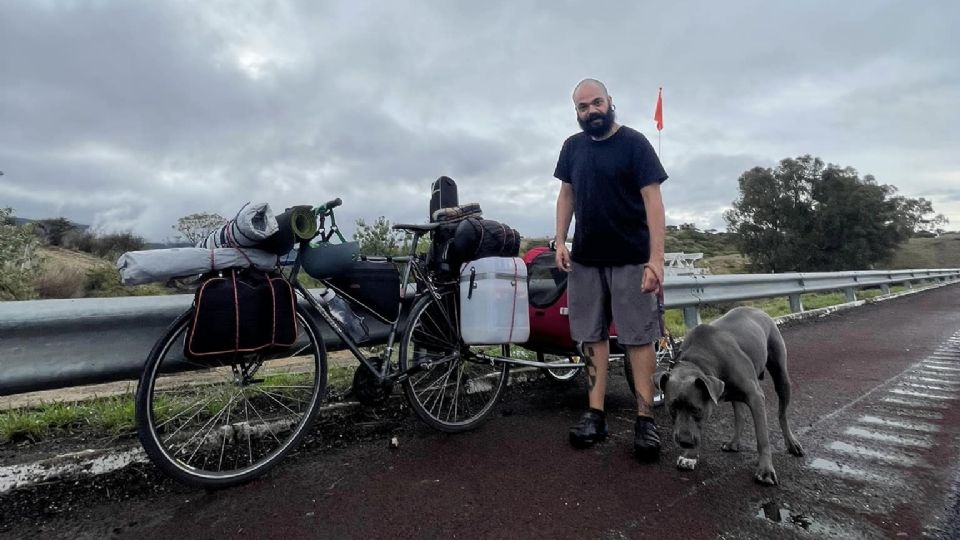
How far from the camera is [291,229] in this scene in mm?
2709

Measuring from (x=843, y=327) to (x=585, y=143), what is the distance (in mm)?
7375

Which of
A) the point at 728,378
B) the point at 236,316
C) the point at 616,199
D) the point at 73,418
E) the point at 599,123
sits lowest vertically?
the point at 73,418

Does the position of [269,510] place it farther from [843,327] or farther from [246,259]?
[843,327]

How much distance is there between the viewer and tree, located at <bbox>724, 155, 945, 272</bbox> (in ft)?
131

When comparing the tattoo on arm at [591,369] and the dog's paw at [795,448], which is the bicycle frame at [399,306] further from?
the dog's paw at [795,448]

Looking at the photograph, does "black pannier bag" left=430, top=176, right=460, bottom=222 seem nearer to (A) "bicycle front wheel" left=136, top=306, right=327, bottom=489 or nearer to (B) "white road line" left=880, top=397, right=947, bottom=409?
(A) "bicycle front wheel" left=136, top=306, right=327, bottom=489

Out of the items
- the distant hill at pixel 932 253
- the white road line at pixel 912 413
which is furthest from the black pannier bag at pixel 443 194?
the distant hill at pixel 932 253

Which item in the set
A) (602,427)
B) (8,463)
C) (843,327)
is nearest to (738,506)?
(602,427)

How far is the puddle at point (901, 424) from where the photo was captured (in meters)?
3.15

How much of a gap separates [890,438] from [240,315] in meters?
3.70

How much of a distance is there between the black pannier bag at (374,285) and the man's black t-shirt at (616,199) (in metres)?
1.27

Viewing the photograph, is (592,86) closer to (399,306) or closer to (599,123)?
(599,123)

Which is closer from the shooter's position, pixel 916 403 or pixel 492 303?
pixel 492 303

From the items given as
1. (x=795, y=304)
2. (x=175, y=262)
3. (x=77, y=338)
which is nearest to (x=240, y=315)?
(x=175, y=262)
